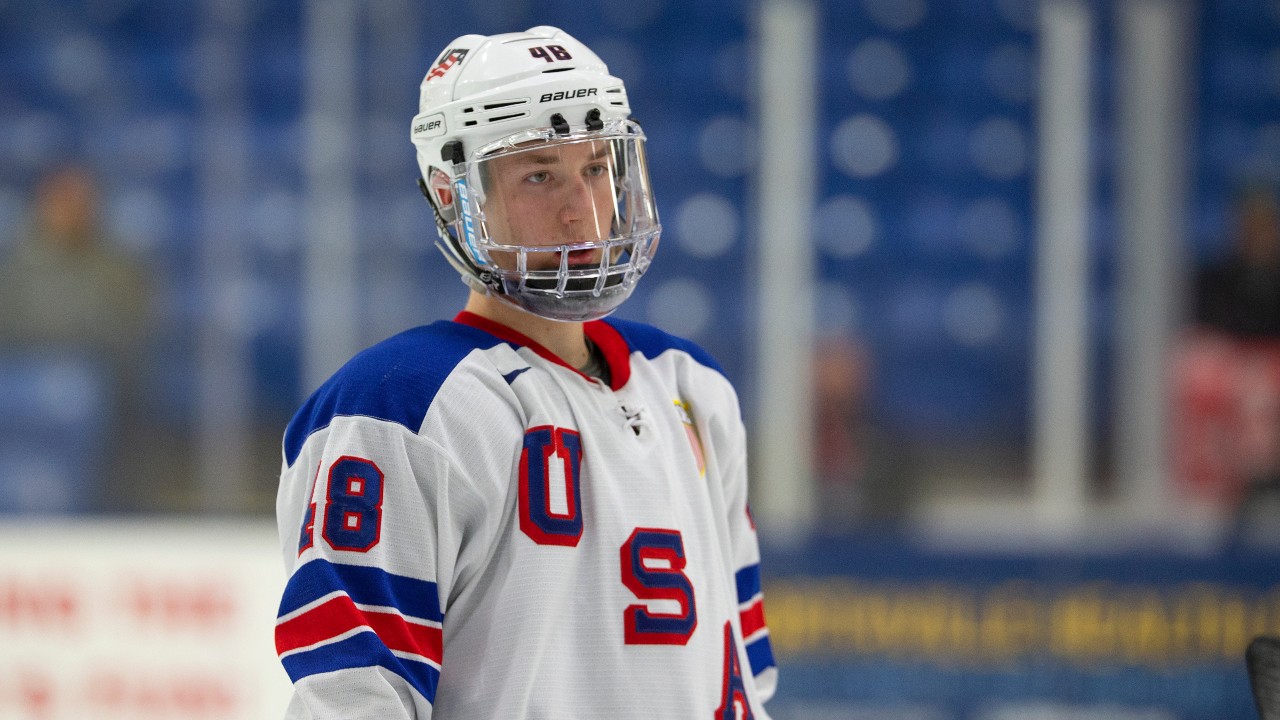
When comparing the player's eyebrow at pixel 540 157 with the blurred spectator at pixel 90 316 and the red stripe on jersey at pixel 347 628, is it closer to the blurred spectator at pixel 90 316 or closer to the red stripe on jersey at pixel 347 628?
the red stripe on jersey at pixel 347 628

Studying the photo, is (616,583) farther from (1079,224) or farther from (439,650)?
(1079,224)

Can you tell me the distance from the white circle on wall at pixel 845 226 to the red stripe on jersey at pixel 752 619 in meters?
2.01

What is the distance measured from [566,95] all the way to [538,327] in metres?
0.21

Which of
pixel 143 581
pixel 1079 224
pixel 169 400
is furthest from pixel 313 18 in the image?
pixel 1079 224

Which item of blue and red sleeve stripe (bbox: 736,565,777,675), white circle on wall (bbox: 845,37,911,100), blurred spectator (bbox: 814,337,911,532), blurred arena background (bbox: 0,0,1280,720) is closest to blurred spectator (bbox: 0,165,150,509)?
blurred arena background (bbox: 0,0,1280,720)

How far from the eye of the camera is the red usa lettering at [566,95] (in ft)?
4.23

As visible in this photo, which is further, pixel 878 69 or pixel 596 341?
pixel 878 69

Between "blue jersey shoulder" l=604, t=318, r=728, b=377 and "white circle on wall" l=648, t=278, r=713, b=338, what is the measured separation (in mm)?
1919

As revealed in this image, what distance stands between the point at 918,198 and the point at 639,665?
8.43 feet

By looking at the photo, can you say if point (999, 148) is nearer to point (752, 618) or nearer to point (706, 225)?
point (706, 225)

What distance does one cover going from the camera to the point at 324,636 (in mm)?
1111

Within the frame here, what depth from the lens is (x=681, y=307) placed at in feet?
11.4

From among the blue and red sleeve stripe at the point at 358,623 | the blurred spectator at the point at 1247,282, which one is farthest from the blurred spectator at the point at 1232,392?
the blue and red sleeve stripe at the point at 358,623

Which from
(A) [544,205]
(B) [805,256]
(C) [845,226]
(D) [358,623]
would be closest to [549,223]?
(A) [544,205]
